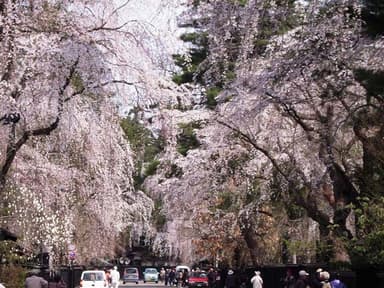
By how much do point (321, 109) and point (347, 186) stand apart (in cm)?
243

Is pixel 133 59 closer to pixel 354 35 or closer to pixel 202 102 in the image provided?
pixel 354 35

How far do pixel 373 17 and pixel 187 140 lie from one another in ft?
76.4

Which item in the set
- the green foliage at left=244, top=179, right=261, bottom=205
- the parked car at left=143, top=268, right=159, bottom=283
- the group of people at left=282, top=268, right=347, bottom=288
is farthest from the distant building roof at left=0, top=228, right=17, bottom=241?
the parked car at left=143, top=268, right=159, bottom=283

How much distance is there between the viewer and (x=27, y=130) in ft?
63.0

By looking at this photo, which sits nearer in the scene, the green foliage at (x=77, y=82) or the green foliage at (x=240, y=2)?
the green foliage at (x=77, y=82)

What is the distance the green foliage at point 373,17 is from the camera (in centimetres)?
1617

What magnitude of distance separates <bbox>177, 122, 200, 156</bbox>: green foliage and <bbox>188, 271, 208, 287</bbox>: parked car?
17.8 metres

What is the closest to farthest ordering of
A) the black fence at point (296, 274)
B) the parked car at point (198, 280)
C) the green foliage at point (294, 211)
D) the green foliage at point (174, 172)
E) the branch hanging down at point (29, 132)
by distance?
the branch hanging down at point (29, 132) < the black fence at point (296, 274) < the green foliage at point (294, 211) < the green foliage at point (174, 172) < the parked car at point (198, 280)

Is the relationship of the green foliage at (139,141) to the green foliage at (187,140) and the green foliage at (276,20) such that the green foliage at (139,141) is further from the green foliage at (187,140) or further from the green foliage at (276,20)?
the green foliage at (276,20)

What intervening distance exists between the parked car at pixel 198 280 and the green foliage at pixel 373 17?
130 feet

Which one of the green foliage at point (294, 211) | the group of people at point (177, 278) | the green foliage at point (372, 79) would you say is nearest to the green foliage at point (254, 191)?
the green foliage at point (294, 211)

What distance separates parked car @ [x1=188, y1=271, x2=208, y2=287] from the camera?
5508 centimetres

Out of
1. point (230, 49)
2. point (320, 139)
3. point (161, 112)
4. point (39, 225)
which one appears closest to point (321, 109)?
point (320, 139)

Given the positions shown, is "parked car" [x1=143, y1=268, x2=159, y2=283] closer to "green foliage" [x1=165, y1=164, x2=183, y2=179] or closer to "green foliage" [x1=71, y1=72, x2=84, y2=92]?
"green foliage" [x1=165, y1=164, x2=183, y2=179]
